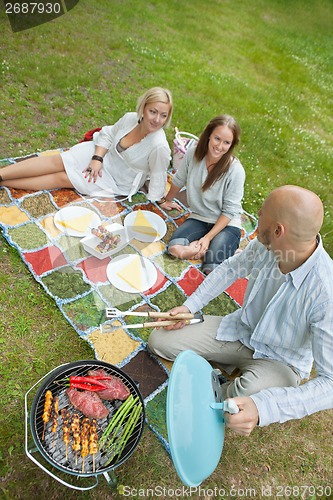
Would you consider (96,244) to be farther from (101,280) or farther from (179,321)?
(179,321)

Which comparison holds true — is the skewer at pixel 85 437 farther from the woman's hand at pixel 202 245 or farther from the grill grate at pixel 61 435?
the woman's hand at pixel 202 245

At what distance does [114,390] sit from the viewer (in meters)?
2.45

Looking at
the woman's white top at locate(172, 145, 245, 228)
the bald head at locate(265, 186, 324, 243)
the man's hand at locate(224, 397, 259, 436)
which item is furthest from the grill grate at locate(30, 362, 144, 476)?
the woman's white top at locate(172, 145, 245, 228)

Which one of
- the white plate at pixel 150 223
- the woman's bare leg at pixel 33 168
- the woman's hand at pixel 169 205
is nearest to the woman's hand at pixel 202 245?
the white plate at pixel 150 223

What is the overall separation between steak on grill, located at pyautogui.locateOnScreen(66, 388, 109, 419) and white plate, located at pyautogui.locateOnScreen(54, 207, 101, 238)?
1.86 m

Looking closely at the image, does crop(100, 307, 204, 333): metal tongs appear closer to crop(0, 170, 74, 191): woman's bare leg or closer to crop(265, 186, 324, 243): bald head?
crop(265, 186, 324, 243): bald head

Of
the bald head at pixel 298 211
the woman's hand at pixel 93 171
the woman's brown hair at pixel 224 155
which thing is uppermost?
the bald head at pixel 298 211

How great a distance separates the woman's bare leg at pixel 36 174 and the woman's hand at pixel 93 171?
0.22 m

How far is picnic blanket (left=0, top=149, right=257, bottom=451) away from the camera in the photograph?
312 cm

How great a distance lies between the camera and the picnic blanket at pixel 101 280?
10.3 ft

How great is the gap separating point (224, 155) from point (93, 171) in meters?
1.49

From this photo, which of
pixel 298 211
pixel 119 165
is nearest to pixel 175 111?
pixel 119 165

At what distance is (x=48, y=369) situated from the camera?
117 inches

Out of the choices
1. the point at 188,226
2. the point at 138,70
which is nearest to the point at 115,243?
the point at 188,226
